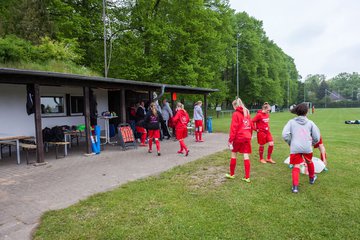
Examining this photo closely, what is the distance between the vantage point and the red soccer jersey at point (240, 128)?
548cm

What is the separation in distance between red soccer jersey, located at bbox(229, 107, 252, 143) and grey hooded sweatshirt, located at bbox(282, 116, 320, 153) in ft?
2.51

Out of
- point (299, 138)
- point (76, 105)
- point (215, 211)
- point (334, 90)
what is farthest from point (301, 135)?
point (334, 90)

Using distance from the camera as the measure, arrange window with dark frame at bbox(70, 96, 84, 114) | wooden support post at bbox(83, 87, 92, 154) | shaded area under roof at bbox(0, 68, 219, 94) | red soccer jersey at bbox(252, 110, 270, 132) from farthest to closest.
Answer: window with dark frame at bbox(70, 96, 84, 114), wooden support post at bbox(83, 87, 92, 154), red soccer jersey at bbox(252, 110, 270, 132), shaded area under roof at bbox(0, 68, 219, 94)

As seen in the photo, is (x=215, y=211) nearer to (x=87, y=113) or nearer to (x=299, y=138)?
(x=299, y=138)

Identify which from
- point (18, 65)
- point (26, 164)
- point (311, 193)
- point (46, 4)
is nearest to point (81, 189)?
point (26, 164)

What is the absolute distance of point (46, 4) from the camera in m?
18.8

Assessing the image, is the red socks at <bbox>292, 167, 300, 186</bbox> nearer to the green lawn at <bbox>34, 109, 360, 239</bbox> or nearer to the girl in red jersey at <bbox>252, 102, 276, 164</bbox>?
the green lawn at <bbox>34, 109, 360, 239</bbox>

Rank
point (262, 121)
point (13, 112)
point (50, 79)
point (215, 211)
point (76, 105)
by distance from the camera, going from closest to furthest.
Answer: point (215, 211) → point (262, 121) → point (50, 79) → point (13, 112) → point (76, 105)

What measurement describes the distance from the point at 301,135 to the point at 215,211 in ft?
7.39

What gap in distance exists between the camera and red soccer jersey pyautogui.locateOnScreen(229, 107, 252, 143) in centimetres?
548

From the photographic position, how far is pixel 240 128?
5504mm

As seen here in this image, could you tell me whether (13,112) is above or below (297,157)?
above

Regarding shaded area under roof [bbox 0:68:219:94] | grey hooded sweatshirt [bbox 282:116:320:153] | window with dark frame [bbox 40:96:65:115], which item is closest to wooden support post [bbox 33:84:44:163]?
shaded area under roof [bbox 0:68:219:94]

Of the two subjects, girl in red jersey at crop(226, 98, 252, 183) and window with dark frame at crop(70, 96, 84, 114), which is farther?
window with dark frame at crop(70, 96, 84, 114)
